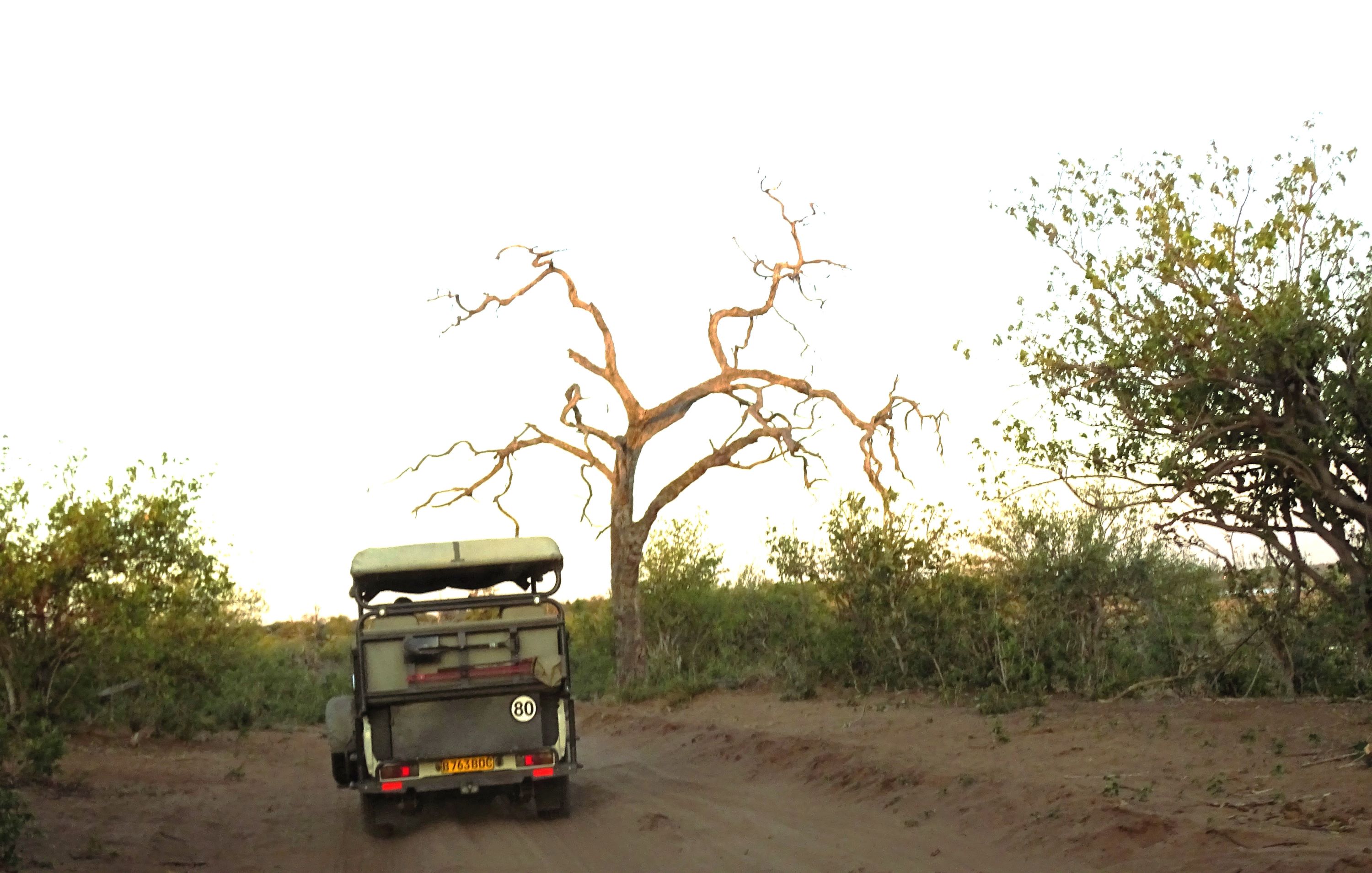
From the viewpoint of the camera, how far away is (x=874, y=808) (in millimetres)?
12719

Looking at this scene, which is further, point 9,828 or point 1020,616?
point 1020,616

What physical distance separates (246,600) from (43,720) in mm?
24647

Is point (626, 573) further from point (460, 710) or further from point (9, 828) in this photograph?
point (9, 828)

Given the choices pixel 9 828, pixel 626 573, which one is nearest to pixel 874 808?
pixel 9 828

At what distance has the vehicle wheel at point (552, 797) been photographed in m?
13.3

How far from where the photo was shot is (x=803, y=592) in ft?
89.8

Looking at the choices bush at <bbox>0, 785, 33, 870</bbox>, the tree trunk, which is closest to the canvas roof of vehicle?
bush at <bbox>0, 785, 33, 870</bbox>

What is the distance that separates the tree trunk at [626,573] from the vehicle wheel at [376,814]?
51.0 feet

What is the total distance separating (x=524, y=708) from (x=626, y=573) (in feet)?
52.7

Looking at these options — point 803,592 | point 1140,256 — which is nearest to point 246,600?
point 803,592

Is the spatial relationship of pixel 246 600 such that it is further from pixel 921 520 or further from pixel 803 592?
pixel 921 520

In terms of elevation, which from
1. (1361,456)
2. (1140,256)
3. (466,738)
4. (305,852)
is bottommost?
(305,852)

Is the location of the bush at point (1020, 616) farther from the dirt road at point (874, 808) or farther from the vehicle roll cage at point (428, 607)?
the vehicle roll cage at point (428, 607)

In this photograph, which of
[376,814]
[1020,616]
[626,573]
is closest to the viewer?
[376,814]
